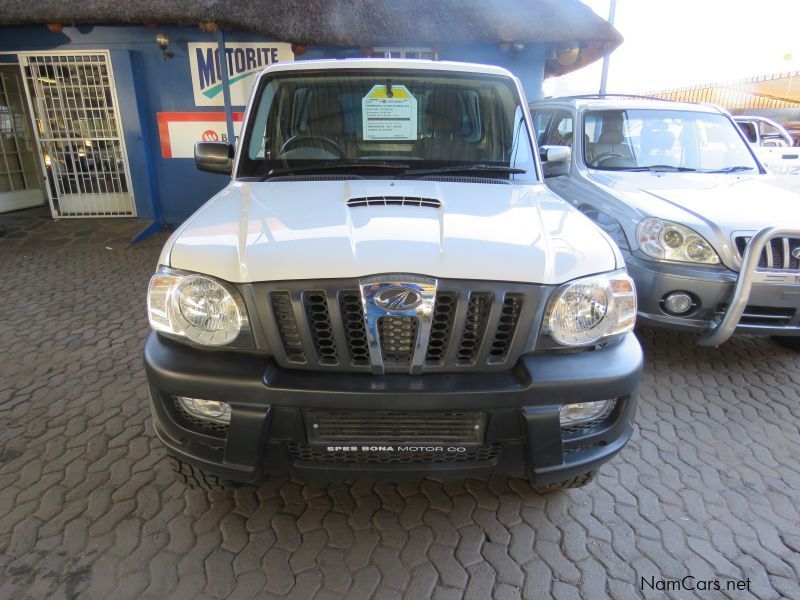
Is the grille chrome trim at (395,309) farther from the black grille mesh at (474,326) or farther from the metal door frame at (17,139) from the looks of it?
the metal door frame at (17,139)

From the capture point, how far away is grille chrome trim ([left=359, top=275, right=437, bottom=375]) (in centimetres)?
182

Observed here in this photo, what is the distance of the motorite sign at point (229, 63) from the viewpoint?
25.4 feet

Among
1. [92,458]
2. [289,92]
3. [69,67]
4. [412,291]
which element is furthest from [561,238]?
[69,67]

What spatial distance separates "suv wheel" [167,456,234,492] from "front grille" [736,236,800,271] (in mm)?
3531

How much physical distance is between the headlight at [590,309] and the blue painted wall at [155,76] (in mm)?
7033

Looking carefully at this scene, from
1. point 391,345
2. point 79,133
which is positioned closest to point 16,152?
point 79,133

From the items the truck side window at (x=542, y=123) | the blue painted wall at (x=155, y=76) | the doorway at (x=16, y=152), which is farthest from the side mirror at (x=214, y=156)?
the doorway at (x=16, y=152)

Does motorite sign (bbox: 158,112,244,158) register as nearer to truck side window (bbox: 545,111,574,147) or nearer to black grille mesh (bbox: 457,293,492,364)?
truck side window (bbox: 545,111,574,147)

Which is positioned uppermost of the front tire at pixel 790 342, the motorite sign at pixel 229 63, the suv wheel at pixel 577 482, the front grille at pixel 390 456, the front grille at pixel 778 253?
the motorite sign at pixel 229 63

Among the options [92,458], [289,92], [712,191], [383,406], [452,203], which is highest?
[289,92]

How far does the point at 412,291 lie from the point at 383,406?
42 centimetres

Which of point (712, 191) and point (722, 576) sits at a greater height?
point (712, 191)

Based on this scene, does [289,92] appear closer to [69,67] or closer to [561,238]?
[561,238]

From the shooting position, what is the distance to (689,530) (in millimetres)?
2383
